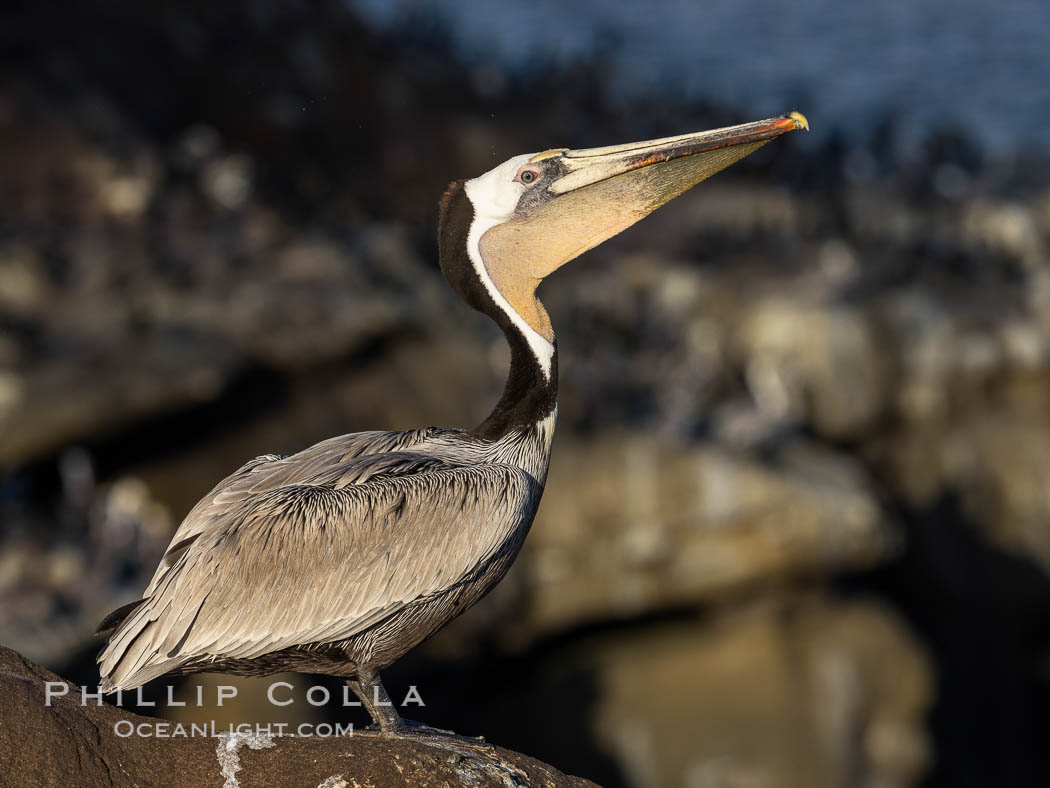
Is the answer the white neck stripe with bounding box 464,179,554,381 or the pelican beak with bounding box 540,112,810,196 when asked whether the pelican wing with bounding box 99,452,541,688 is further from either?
the pelican beak with bounding box 540,112,810,196

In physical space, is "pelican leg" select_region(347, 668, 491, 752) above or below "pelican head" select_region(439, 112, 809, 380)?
below

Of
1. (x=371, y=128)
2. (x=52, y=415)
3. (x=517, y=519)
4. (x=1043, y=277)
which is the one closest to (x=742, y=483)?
(x=52, y=415)

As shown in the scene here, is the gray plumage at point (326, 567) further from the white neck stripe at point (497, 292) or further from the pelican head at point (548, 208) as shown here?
the pelican head at point (548, 208)

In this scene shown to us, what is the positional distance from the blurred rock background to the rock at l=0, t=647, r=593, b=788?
17.4 feet

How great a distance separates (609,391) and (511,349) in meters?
10.1

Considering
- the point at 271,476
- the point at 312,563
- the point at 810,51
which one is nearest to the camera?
the point at 312,563

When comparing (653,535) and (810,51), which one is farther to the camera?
(810,51)

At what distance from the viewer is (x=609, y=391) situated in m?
15.0

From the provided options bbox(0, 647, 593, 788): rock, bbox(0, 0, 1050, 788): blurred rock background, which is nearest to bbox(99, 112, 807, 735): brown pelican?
bbox(0, 647, 593, 788): rock

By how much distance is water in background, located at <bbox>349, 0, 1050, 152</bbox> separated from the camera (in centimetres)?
2925

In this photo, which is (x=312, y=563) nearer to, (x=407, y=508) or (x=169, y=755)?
(x=407, y=508)

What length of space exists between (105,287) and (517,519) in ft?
34.7

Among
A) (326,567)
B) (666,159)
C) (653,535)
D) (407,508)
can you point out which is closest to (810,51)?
(653,535)

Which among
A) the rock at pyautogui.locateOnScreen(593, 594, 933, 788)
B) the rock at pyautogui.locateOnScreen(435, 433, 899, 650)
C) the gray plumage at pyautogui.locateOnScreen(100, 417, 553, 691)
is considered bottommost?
the rock at pyautogui.locateOnScreen(593, 594, 933, 788)
